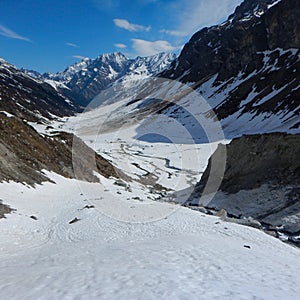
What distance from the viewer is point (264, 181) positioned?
1022 inches

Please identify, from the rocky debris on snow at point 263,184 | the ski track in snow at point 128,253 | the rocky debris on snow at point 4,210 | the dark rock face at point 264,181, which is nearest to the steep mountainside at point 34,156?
the ski track in snow at point 128,253

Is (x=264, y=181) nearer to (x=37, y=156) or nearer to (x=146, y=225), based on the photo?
(x=146, y=225)

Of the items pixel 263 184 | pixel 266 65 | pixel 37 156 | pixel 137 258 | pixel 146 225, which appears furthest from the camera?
pixel 266 65

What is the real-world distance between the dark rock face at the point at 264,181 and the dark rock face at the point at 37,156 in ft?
52.0

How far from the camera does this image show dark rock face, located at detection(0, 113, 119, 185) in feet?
93.3

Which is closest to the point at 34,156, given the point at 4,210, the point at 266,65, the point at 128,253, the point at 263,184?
the point at 4,210

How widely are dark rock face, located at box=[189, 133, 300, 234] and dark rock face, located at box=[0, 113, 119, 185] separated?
52.0ft

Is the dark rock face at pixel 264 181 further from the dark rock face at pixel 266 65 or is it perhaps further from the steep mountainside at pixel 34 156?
the dark rock face at pixel 266 65

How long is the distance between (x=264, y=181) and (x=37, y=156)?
23771 mm

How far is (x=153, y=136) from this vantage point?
11925 centimetres

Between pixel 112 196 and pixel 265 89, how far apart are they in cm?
8965

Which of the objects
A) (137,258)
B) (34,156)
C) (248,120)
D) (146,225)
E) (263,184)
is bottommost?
(137,258)

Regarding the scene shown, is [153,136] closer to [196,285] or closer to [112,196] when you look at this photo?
[112,196]

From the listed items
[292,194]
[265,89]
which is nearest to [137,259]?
[292,194]
